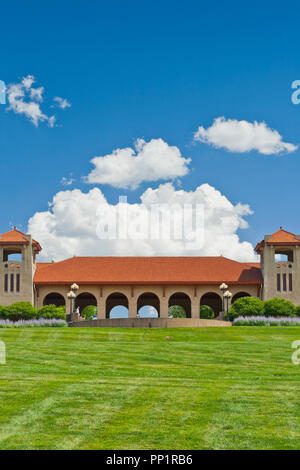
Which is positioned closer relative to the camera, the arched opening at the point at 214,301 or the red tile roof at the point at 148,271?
the red tile roof at the point at 148,271

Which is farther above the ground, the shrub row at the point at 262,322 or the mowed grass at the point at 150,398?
the mowed grass at the point at 150,398

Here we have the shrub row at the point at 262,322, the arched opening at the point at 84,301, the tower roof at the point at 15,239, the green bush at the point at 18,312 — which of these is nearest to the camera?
the shrub row at the point at 262,322

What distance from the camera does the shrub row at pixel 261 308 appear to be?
49347mm

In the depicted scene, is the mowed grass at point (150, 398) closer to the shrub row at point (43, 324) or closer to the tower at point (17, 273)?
the shrub row at point (43, 324)

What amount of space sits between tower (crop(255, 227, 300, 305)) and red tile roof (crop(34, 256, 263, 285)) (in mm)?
1639

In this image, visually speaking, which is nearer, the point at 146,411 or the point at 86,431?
the point at 86,431

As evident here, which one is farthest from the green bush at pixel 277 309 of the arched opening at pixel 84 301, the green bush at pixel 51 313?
the arched opening at pixel 84 301

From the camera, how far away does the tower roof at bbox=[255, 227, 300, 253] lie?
5747 centimetres

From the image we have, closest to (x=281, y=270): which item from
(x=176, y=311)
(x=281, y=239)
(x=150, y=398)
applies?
(x=281, y=239)

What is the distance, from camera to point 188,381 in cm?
1494

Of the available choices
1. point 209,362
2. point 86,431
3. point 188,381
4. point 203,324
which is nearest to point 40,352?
point 209,362

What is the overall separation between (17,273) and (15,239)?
3.49 metres

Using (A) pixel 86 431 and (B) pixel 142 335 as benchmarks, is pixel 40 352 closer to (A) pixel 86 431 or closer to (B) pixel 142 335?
(B) pixel 142 335
